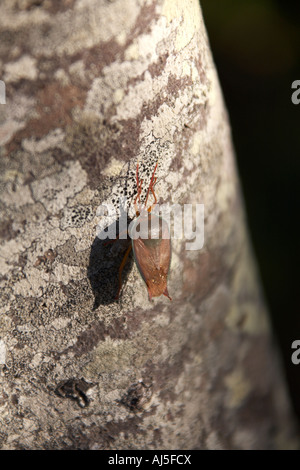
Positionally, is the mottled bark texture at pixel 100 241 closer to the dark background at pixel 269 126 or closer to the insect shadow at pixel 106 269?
the insect shadow at pixel 106 269

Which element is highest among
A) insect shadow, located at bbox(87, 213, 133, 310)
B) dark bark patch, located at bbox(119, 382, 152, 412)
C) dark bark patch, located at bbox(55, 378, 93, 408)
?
insect shadow, located at bbox(87, 213, 133, 310)

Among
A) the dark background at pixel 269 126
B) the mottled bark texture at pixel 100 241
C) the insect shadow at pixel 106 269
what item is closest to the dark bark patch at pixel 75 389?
the mottled bark texture at pixel 100 241

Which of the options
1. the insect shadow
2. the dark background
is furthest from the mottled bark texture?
the dark background

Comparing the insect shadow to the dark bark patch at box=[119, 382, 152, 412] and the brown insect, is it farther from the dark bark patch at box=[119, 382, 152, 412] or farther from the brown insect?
the dark bark patch at box=[119, 382, 152, 412]

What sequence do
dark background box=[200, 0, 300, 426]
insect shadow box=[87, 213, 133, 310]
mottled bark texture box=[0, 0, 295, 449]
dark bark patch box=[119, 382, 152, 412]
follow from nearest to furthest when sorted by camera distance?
1. mottled bark texture box=[0, 0, 295, 449]
2. insect shadow box=[87, 213, 133, 310]
3. dark bark patch box=[119, 382, 152, 412]
4. dark background box=[200, 0, 300, 426]
